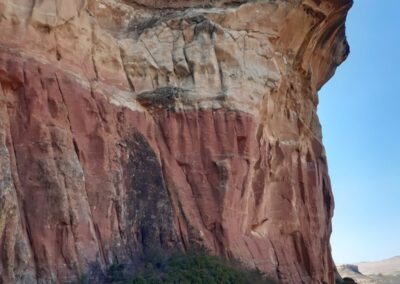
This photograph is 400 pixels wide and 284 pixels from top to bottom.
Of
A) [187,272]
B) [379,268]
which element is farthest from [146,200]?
[379,268]

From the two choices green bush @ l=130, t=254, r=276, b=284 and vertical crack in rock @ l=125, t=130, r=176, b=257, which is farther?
vertical crack in rock @ l=125, t=130, r=176, b=257

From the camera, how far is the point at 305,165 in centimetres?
3519

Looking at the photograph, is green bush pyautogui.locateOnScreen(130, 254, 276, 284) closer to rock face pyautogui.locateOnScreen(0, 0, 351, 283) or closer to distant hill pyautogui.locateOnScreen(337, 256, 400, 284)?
rock face pyautogui.locateOnScreen(0, 0, 351, 283)

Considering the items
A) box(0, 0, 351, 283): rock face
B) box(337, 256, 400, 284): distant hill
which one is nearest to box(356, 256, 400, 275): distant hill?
box(337, 256, 400, 284): distant hill

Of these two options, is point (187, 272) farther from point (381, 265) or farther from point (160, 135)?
point (381, 265)

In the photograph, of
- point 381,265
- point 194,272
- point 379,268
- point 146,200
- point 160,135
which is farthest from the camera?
point 381,265

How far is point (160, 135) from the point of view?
28.4 meters

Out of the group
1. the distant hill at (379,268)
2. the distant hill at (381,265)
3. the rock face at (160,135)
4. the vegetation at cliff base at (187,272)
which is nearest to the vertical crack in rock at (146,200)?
the rock face at (160,135)

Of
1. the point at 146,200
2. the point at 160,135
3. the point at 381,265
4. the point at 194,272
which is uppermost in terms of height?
the point at 381,265

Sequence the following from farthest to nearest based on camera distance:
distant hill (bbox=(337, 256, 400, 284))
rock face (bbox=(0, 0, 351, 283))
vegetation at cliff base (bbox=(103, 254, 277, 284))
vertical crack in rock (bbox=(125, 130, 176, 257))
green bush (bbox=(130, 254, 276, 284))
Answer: distant hill (bbox=(337, 256, 400, 284)) < vertical crack in rock (bbox=(125, 130, 176, 257)) < green bush (bbox=(130, 254, 276, 284)) < vegetation at cliff base (bbox=(103, 254, 277, 284)) < rock face (bbox=(0, 0, 351, 283))

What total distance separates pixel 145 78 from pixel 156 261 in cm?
841

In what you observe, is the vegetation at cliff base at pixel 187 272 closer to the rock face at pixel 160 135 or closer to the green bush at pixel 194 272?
the green bush at pixel 194 272

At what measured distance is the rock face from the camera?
22484 millimetres

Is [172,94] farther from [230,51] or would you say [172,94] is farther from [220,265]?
[220,265]
